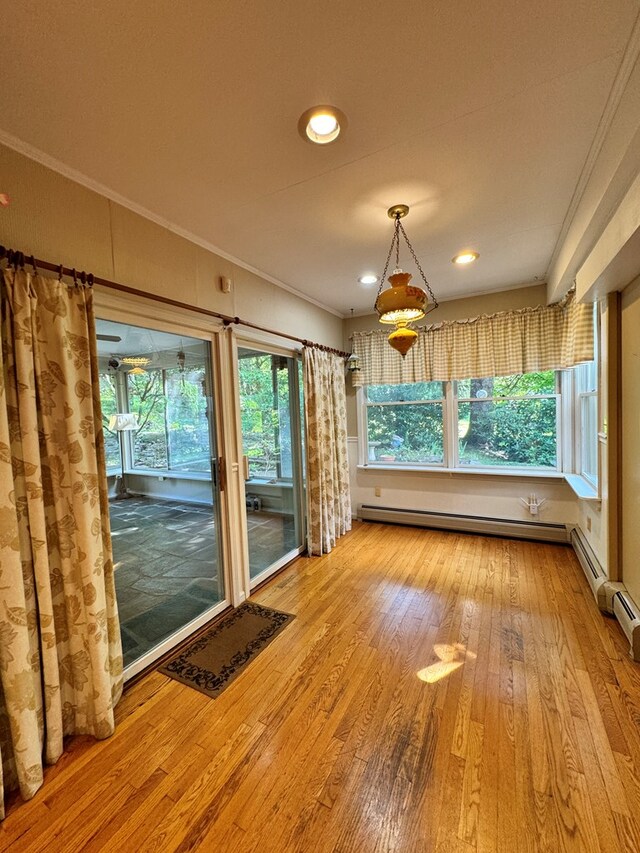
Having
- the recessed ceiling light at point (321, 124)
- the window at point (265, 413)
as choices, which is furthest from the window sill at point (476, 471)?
the recessed ceiling light at point (321, 124)

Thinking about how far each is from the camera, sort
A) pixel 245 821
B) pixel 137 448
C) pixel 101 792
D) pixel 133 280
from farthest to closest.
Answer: pixel 137 448 < pixel 133 280 < pixel 101 792 < pixel 245 821

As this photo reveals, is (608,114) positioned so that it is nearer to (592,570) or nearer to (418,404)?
(592,570)

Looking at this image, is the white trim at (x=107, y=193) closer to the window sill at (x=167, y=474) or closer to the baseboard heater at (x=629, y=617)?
the window sill at (x=167, y=474)

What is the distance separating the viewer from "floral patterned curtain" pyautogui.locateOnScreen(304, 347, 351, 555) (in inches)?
137

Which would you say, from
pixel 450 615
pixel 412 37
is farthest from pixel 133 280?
pixel 450 615

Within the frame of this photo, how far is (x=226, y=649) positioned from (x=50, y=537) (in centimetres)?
127

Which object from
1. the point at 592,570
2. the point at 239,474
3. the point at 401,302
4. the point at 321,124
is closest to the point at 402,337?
the point at 401,302

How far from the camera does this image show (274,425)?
10.8 feet

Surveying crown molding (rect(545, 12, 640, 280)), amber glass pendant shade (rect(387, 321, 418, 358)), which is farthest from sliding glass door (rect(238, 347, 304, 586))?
crown molding (rect(545, 12, 640, 280))

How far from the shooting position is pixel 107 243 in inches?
72.2

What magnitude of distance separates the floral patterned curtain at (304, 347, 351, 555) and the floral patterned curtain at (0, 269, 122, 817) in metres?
2.05

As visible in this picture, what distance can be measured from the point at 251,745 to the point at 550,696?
148 centimetres

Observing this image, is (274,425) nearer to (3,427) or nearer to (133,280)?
(133,280)

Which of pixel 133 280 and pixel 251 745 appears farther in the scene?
pixel 133 280
